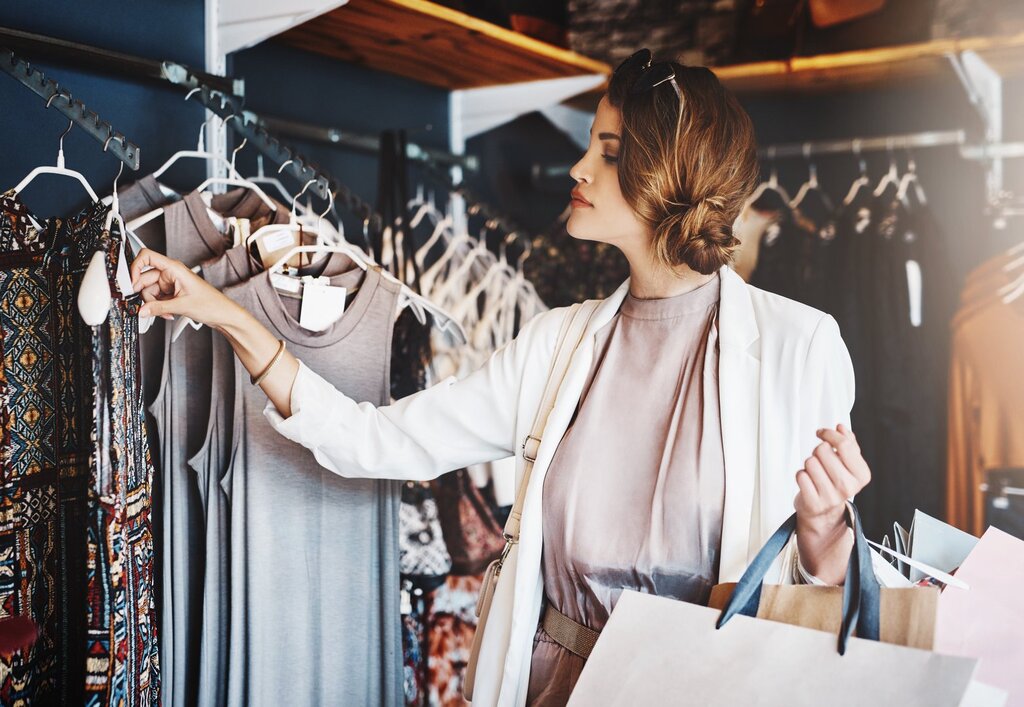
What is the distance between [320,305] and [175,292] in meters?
0.31

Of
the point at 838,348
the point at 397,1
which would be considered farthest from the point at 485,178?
the point at 838,348

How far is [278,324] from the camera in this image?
1.66 m

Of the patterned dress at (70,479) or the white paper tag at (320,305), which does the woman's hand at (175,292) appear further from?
the white paper tag at (320,305)

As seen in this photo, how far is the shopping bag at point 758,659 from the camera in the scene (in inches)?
39.8

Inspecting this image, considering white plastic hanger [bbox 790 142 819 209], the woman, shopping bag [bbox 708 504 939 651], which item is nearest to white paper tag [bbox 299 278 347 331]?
the woman

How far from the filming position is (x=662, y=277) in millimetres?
1500

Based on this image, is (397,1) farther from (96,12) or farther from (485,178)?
(485,178)

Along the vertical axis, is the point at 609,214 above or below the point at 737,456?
above

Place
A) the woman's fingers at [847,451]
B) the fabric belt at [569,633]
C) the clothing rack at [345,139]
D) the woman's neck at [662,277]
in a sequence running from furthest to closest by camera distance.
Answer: the clothing rack at [345,139] → the woman's neck at [662,277] → the fabric belt at [569,633] → the woman's fingers at [847,451]

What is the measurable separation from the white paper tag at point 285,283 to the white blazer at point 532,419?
0.25 meters

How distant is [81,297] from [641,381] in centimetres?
81

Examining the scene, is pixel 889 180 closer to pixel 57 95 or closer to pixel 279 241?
→ pixel 279 241

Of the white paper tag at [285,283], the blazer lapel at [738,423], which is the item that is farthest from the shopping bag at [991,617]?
the white paper tag at [285,283]

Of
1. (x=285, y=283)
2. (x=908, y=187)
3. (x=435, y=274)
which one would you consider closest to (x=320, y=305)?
(x=285, y=283)
